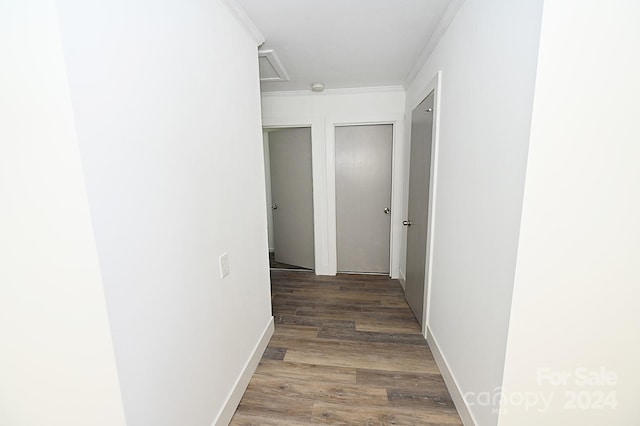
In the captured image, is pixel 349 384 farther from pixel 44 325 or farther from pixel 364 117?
pixel 364 117

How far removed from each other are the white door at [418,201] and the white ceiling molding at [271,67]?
1.30m

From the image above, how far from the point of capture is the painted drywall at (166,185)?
0.78 meters

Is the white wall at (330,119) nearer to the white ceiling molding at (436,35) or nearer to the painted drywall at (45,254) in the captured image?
the white ceiling molding at (436,35)

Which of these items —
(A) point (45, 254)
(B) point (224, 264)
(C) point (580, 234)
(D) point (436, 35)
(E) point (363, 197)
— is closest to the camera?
(A) point (45, 254)

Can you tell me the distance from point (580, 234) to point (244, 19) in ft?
6.71

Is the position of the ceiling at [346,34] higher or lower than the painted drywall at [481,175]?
higher

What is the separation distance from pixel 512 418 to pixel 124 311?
5.22 feet

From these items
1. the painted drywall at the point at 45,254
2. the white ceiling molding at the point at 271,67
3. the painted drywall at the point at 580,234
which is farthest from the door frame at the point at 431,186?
the painted drywall at the point at 45,254

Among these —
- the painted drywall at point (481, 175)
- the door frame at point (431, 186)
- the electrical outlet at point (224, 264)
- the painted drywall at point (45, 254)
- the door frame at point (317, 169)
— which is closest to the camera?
the painted drywall at point (45, 254)

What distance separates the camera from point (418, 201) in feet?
8.00

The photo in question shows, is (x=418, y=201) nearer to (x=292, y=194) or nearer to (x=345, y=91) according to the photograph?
(x=345, y=91)

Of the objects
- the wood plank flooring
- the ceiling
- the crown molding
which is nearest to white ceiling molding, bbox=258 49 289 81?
the ceiling

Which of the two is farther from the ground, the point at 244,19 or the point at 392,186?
the point at 244,19

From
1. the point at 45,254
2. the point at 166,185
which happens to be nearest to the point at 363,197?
the point at 166,185
